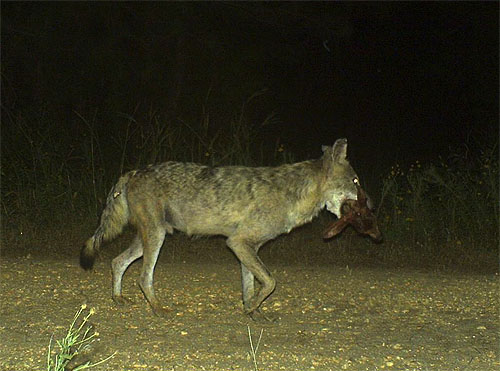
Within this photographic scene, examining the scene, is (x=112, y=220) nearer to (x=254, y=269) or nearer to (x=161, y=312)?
(x=161, y=312)

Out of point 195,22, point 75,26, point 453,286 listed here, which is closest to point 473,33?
point 195,22

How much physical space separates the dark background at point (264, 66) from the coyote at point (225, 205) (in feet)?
14.4

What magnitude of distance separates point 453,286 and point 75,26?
33.3 feet

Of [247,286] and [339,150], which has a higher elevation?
[339,150]

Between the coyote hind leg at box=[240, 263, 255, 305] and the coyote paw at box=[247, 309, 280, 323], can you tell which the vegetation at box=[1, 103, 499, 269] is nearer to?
the coyote hind leg at box=[240, 263, 255, 305]

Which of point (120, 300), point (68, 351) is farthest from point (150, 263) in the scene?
point (68, 351)

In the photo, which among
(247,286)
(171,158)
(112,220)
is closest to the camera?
(247,286)

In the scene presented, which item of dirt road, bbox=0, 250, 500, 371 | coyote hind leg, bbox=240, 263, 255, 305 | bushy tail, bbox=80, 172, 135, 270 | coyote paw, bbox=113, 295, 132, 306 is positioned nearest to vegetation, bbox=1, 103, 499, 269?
dirt road, bbox=0, 250, 500, 371

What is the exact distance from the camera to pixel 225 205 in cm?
699

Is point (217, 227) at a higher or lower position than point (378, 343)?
higher

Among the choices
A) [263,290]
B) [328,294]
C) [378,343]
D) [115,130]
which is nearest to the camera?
[378,343]

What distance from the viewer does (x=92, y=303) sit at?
23.5 ft

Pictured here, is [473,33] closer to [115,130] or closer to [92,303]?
[115,130]

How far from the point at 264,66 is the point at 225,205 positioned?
47.5ft
